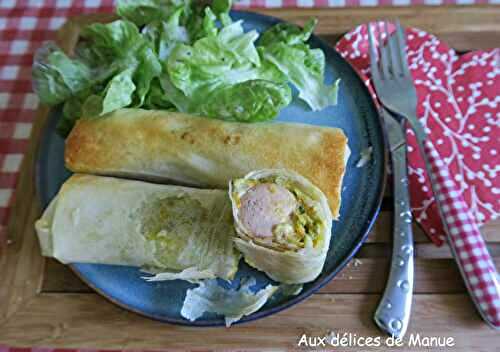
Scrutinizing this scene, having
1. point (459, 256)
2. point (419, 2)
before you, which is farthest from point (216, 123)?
point (419, 2)

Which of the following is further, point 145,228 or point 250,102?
point 250,102

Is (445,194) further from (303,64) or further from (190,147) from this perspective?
(190,147)

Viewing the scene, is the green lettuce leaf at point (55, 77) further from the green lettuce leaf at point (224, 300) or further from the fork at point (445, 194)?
the fork at point (445, 194)

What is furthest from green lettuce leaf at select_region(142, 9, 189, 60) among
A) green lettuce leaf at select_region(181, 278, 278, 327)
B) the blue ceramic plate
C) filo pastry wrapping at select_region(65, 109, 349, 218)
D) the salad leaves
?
green lettuce leaf at select_region(181, 278, 278, 327)

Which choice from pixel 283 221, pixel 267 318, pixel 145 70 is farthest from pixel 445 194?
pixel 145 70

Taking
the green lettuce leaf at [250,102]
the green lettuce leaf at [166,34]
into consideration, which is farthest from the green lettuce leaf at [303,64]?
the green lettuce leaf at [166,34]
